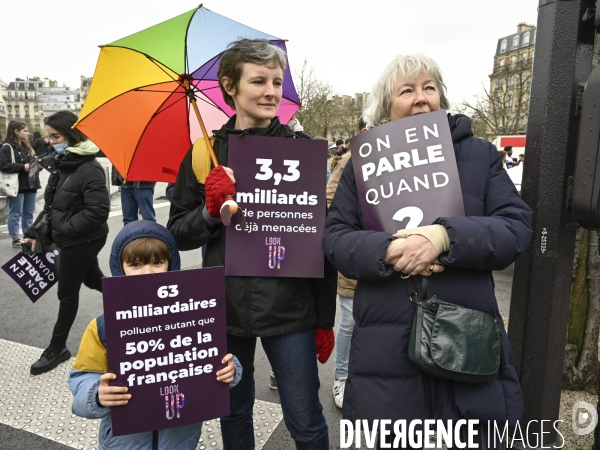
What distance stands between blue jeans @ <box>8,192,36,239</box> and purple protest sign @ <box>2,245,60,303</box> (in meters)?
4.69

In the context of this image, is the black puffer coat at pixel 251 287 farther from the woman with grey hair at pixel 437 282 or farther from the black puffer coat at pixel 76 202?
the black puffer coat at pixel 76 202

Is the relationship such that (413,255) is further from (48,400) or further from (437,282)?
(48,400)

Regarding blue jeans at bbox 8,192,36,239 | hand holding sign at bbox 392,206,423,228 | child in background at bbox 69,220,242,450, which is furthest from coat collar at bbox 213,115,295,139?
blue jeans at bbox 8,192,36,239

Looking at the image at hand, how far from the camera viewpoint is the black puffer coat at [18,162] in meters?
7.19

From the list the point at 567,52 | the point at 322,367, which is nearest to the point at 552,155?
the point at 567,52

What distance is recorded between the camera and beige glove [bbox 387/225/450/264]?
1.41 meters

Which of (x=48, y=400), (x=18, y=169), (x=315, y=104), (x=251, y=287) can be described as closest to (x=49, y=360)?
(x=48, y=400)

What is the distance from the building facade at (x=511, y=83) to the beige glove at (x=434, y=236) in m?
19.8

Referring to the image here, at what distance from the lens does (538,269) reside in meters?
2.06

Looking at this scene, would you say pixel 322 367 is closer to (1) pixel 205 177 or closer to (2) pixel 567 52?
(1) pixel 205 177

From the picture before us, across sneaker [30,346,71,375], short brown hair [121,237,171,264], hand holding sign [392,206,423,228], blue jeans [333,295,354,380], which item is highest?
hand holding sign [392,206,423,228]

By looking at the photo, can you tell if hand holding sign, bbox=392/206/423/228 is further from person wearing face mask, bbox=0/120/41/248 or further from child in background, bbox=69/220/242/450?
person wearing face mask, bbox=0/120/41/248

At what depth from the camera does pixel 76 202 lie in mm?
3377

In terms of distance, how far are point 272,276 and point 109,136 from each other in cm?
117
